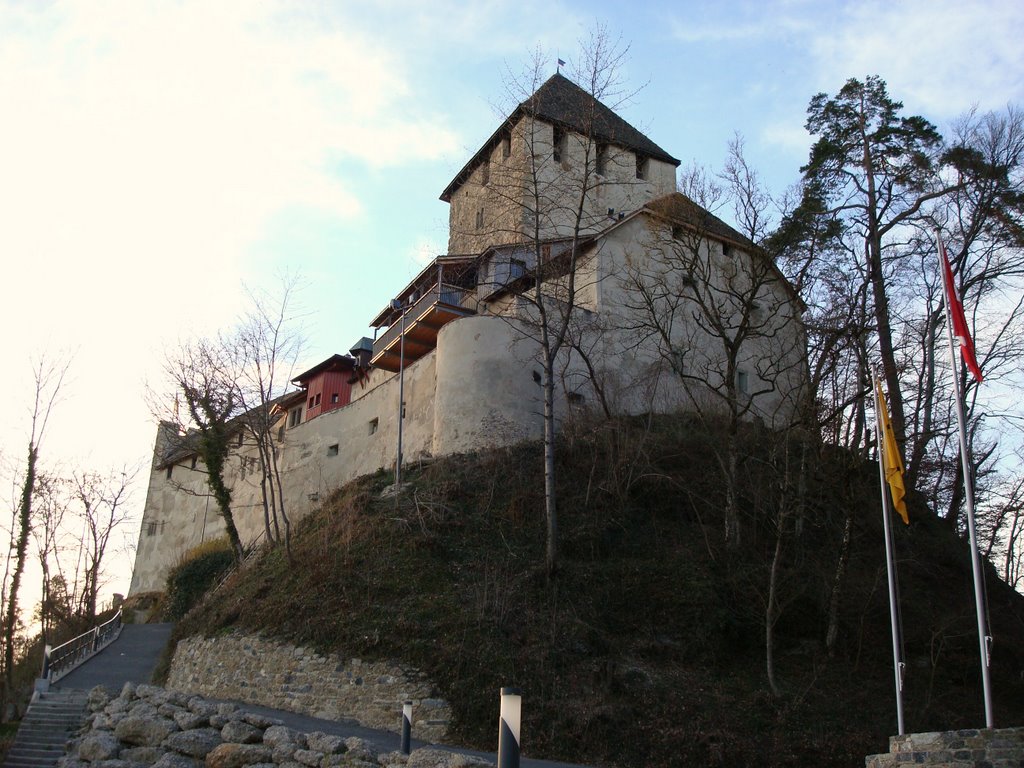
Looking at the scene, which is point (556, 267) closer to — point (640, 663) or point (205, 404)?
point (640, 663)

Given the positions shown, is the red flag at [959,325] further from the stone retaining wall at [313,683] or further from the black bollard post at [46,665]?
the black bollard post at [46,665]

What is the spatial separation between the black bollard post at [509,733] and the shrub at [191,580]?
2661cm

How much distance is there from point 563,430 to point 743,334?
624 centimetres

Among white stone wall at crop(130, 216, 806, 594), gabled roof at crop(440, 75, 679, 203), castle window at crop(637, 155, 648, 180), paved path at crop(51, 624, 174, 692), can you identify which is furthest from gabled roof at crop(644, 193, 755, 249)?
paved path at crop(51, 624, 174, 692)

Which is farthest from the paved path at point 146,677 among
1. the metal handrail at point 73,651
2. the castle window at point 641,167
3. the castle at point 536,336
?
the castle window at point 641,167

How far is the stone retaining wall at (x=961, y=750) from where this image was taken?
993 cm

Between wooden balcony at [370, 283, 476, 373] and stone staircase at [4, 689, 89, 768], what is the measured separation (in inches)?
672

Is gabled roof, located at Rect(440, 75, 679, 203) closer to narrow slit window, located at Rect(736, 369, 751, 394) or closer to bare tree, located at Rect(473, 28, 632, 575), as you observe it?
bare tree, located at Rect(473, 28, 632, 575)

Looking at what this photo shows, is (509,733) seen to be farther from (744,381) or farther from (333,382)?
(333,382)

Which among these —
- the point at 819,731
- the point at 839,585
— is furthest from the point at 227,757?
the point at 839,585

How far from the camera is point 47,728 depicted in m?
17.7

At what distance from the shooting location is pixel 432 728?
1609 centimetres

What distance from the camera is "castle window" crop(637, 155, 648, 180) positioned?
4203 cm

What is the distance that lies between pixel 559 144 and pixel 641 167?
4.85 metres
